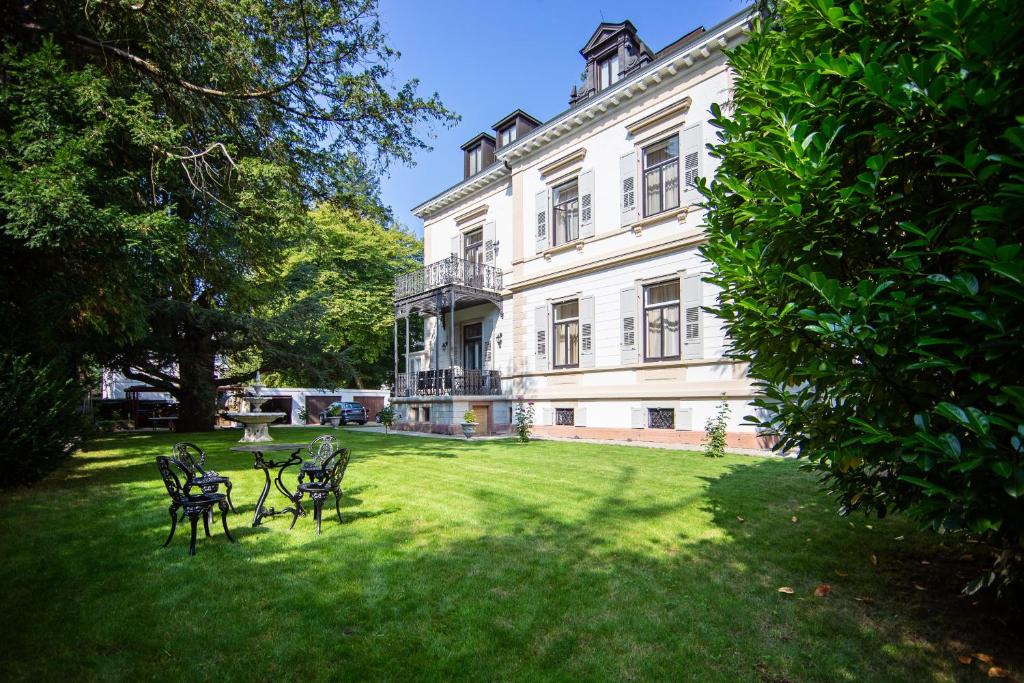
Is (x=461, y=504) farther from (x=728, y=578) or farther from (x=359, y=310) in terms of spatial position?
(x=359, y=310)

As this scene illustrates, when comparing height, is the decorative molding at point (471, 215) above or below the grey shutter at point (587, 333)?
above

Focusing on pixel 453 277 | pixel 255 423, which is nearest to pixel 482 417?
pixel 453 277

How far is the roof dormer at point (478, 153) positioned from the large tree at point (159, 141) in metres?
10.0

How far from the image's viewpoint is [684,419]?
12750 millimetres

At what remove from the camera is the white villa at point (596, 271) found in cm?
1271

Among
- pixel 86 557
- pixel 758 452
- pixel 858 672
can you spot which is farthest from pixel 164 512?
pixel 758 452

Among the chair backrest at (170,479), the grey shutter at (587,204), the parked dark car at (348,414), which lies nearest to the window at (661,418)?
the grey shutter at (587,204)

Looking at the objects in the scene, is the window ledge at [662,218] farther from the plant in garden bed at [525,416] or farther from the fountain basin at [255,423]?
the fountain basin at [255,423]

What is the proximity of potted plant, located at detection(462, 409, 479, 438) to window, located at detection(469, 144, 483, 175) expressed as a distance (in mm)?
10428

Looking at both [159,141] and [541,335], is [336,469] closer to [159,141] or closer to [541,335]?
[159,141]

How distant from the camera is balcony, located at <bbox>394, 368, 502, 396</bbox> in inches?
678

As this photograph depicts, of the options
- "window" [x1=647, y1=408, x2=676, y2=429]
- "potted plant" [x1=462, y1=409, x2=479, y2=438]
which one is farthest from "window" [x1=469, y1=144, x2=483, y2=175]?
"window" [x1=647, y1=408, x2=676, y2=429]

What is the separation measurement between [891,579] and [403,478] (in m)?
6.42

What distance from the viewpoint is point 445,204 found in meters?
21.0
